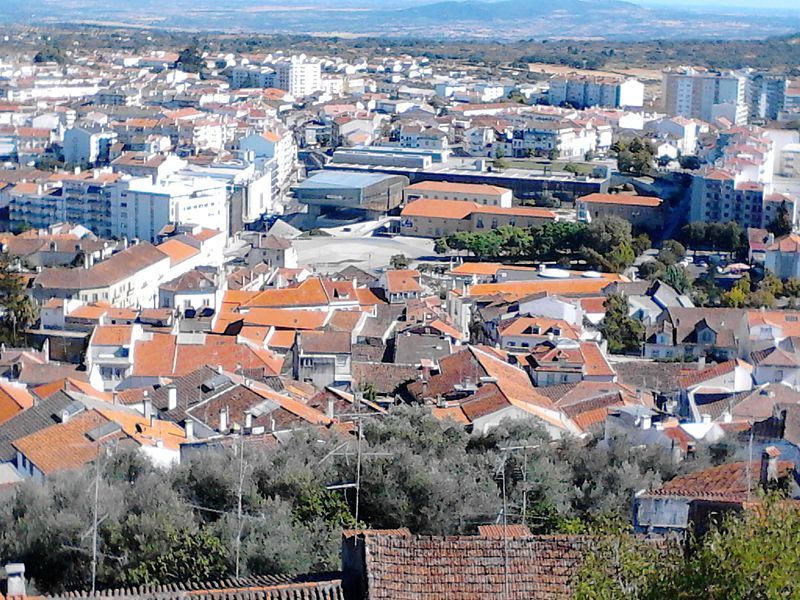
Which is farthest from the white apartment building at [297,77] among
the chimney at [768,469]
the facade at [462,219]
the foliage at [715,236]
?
the chimney at [768,469]

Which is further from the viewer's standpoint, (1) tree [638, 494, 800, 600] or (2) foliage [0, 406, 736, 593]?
(2) foliage [0, 406, 736, 593]

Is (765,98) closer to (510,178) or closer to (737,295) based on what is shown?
(510,178)

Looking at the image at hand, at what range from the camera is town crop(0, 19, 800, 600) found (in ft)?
24.5

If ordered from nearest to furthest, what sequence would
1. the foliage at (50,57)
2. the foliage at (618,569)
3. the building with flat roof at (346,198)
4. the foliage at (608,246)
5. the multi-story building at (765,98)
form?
the foliage at (618,569)
the foliage at (608,246)
the building with flat roof at (346,198)
the multi-story building at (765,98)
the foliage at (50,57)

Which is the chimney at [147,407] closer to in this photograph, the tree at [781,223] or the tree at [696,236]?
the tree at [696,236]

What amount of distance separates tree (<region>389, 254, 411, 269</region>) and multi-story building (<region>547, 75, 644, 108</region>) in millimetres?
36779

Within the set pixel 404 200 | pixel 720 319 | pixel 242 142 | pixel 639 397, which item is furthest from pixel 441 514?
pixel 242 142

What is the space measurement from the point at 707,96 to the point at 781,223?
1189 inches

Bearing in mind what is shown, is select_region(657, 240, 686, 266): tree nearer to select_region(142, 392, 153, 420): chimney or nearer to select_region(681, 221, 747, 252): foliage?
select_region(681, 221, 747, 252): foliage

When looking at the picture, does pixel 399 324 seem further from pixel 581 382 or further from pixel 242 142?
pixel 242 142

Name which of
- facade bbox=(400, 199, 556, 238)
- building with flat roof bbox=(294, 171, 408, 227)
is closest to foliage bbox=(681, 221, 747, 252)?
facade bbox=(400, 199, 556, 238)

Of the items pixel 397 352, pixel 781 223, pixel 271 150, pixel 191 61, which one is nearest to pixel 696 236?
pixel 781 223

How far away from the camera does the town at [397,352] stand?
746 cm

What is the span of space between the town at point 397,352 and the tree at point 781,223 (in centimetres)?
19
